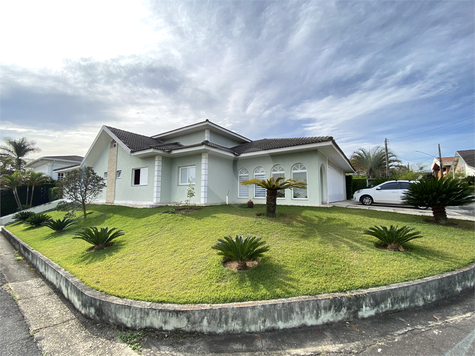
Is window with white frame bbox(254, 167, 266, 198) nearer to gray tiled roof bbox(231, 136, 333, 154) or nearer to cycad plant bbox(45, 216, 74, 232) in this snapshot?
gray tiled roof bbox(231, 136, 333, 154)

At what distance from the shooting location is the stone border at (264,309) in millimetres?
3234

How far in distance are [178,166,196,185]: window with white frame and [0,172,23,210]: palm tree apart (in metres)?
19.5

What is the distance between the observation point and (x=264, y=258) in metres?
4.88

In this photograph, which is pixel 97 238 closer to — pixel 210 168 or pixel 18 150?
pixel 210 168

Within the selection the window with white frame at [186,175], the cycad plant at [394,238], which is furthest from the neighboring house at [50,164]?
the cycad plant at [394,238]

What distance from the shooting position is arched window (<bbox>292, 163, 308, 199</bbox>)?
11.9 metres

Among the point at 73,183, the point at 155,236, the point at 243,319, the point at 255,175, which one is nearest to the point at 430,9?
the point at 255,175

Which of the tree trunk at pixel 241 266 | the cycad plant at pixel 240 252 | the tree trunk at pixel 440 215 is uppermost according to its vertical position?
the tree trunk at pixel 440 215

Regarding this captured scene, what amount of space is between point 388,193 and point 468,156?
2468 cm

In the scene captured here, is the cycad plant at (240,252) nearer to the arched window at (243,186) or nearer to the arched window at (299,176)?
the arched window at (299,176)

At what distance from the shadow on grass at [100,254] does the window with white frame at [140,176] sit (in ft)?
23.2

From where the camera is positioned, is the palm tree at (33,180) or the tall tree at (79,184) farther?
the palm tree at (33,180)

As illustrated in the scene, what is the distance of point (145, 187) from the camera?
45.1 feet

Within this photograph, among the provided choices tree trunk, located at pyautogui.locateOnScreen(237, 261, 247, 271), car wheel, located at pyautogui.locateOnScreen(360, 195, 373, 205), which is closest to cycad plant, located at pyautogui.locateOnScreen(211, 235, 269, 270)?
tree trunk, located at pyautogui.locateOnScreen(237, 261, 247, 271)
